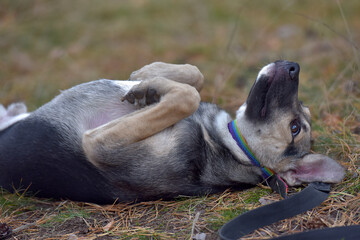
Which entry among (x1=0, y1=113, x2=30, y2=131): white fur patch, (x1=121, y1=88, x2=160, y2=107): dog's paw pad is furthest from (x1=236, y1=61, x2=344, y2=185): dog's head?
(x1=0, y1=113, x2=30, y2=131): white fur patch

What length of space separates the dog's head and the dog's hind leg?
61 cm

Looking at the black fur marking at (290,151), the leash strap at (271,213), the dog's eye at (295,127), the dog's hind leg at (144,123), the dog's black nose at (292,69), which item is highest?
the dog's black nose at (292,69)

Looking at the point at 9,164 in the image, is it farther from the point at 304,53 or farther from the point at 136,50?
the point at 304,53

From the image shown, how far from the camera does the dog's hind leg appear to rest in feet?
11.2

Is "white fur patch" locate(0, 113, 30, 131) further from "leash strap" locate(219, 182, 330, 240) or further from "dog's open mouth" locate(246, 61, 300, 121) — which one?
"leash strap" locate(219, 182, 330, 240)

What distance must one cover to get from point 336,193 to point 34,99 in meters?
4.64

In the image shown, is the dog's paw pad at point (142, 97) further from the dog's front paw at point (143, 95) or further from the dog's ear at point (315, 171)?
the dog's ear at point (315, 171)

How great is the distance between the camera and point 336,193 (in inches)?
136

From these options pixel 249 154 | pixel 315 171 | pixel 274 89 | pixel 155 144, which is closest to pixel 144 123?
pixel 155 144

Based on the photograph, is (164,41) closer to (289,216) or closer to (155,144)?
(155,144)

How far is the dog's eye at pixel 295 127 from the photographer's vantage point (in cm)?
383

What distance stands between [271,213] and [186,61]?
16.5 feet

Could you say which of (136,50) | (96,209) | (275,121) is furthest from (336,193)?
(136,50)

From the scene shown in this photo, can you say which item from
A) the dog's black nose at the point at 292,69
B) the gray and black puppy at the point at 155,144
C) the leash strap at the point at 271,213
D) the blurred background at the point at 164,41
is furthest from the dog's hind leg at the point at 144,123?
the blurred background at the point at 164,41
